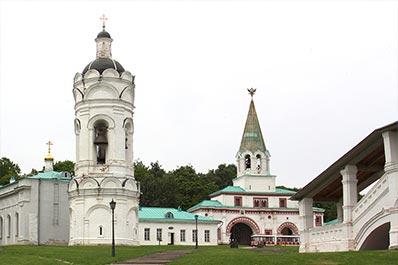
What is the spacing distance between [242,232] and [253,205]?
351 cm

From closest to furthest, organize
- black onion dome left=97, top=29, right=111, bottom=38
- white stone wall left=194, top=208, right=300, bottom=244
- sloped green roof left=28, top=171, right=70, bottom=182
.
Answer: black onion dome left=97, top=29, right=111, bottom=38
sloped green roof left=28, top=171, right=70, bottom=182
white stone wall left=194, top=208, right=300, bottom=244

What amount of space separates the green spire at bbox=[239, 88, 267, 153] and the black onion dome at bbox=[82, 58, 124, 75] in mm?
33602

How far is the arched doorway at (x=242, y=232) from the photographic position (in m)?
81.6


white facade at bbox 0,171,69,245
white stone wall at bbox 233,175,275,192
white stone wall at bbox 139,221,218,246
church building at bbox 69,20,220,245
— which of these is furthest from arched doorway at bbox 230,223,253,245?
church building at bbox 69,20,220,245

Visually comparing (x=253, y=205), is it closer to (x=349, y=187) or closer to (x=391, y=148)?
(x=349, y=187)

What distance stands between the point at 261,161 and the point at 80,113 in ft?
120

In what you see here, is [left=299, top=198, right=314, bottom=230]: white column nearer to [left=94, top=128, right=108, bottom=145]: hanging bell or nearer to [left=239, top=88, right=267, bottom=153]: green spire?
[left=94, top=128, right=108, bottom=145]: hanging bell

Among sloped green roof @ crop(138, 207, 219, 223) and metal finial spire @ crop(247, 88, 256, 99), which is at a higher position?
metal finial spire @ crop(247, 88, 256, 99)

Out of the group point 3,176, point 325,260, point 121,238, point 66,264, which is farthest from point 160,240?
point 325,260

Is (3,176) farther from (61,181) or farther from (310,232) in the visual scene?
(310,232)

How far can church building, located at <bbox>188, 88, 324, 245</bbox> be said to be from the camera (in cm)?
7919

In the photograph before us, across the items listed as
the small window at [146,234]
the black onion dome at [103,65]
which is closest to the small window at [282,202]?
the small window at [146,234]

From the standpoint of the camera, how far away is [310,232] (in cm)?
3331

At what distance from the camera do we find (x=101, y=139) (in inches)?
1987
